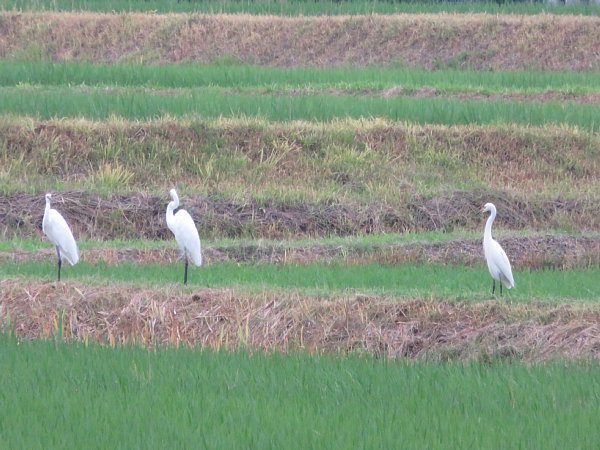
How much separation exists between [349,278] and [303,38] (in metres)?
16.5

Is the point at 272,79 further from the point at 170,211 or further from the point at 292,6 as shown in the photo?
the point at 170,211

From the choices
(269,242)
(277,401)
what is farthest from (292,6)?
(277,401)

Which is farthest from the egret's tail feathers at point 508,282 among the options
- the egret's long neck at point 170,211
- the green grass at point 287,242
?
the egret's long neck at point 170,211

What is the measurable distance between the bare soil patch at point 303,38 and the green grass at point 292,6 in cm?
241

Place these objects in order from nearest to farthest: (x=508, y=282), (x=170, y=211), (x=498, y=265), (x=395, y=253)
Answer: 1. (x=498, y=265)
2. (x=508, y=282)
3. (x=170, y=211)
4. (x=395, y=253)

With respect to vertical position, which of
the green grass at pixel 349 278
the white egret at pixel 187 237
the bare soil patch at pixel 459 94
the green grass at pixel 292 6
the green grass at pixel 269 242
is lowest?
the green grass at pixel 269 242

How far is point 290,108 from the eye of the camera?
1820cm

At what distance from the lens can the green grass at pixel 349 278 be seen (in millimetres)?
10007

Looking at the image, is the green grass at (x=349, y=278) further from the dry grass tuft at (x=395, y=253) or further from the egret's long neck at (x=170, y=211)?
the egret's long neck at (x=170, y=211)

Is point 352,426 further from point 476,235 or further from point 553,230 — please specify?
point 553,230

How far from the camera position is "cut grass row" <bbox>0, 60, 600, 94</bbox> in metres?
21.0

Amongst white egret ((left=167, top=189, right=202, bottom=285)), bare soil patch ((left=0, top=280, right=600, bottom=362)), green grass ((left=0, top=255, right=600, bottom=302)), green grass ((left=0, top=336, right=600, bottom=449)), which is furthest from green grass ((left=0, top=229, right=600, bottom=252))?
green grass ((left=0, top=336, right=600, bottom=449))

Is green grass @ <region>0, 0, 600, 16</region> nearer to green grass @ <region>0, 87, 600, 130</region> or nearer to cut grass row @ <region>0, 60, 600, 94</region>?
cut grass row @ <region>0, 60, 600, 94</region>

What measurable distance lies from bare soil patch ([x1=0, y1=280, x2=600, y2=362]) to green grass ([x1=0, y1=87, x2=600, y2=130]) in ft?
26.4
